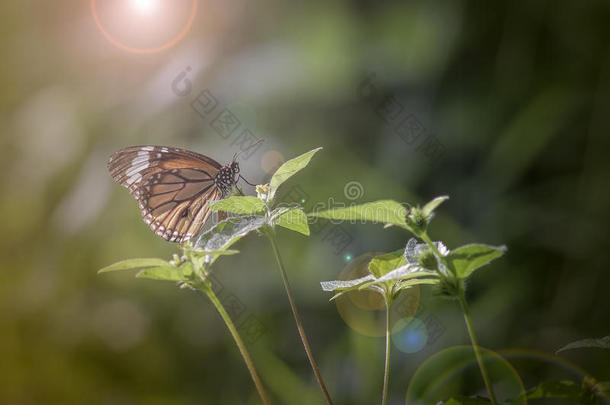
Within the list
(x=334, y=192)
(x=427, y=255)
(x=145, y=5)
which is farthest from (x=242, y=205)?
(x=145, y=5)

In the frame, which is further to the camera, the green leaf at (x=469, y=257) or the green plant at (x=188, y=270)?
the green plant at (x=188, y=270)

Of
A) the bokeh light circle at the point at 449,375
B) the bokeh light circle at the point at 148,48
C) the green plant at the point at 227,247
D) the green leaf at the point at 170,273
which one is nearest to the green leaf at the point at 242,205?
the green plant at the point at 227,247

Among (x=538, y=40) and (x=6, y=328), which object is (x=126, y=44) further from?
(x=538, y=40)

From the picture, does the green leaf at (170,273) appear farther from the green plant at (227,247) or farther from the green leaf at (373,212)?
the green leaf at (373,212)

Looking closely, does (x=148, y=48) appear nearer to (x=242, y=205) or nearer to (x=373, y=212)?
(x=242, y=205)

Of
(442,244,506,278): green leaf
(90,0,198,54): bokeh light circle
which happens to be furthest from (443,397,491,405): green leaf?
(90,0,198,54): bokeh light circle

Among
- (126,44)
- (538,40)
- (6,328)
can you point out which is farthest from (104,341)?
(538,40)

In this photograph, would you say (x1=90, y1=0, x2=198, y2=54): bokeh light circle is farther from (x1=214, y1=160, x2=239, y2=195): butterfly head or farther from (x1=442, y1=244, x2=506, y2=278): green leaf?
(x1=442, y1=244, x2=506, y2=278): green leaf
